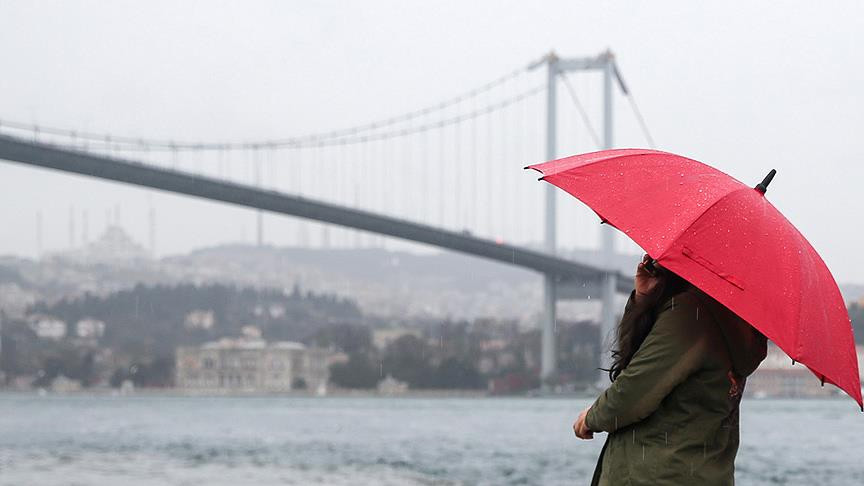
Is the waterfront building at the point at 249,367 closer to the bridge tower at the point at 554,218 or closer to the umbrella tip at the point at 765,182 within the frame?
the bridge tower at the point at 554,218

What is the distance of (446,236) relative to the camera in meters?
27.9

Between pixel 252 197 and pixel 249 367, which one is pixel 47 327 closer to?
pixel 249 367

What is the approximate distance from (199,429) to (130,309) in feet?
103

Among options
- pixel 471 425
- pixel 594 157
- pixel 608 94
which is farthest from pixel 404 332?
pixel 594 157

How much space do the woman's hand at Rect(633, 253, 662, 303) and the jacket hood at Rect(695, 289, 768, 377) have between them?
5 centimetres

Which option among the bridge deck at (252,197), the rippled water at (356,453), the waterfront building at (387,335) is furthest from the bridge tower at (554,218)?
the waterfront building at (387,335)

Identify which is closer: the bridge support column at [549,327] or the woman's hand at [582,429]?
the woman's hand at [582,429]

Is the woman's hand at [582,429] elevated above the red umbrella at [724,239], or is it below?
below

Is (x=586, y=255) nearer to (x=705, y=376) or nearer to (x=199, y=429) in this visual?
(x=199, y=429)

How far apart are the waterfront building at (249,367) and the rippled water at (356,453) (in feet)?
95.7

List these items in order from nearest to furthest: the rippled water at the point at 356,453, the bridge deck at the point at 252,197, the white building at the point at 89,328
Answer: the rippled water at the point at 356,453 < the bridge deck at the point at 252,197 < the white building at the point at 89,328

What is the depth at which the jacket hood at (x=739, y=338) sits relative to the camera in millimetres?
2004

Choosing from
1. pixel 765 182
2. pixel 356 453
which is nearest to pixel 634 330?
pixel 765 182

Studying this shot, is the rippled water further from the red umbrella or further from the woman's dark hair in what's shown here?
the woman's dark hair
